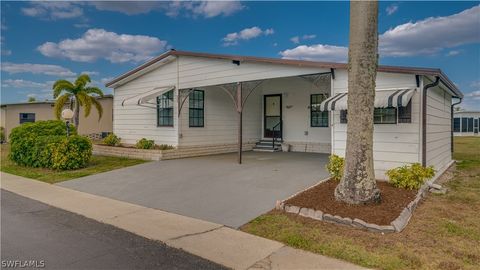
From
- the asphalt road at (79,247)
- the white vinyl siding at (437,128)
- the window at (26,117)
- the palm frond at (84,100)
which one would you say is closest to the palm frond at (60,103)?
the palm frond at (84,100)

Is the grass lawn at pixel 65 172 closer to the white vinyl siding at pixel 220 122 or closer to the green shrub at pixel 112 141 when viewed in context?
the green shrub at pixel 112 141

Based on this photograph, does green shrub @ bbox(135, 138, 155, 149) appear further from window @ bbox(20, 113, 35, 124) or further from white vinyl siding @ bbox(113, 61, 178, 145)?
window @ bbox(20, 113, 35, 124)

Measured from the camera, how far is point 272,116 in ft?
51.1

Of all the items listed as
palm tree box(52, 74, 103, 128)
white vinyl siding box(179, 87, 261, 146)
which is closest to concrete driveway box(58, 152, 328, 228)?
white vinyl siding box(179, 87, 261, 146)

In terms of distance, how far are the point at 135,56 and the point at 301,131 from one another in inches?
519

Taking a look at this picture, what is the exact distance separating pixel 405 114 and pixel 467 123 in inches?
1209

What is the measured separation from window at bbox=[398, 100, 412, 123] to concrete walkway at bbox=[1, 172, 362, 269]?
16.4ft

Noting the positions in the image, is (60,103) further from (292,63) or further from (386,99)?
(386,99)

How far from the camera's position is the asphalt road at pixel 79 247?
3.52 metres

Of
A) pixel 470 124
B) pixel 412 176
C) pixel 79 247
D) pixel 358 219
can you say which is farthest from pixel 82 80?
pixel 470 124

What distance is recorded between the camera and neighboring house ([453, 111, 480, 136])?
30594mm

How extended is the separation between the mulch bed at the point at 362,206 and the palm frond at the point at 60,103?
51.7ft

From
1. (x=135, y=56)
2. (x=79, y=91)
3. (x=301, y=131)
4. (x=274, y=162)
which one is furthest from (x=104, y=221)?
(x=135, y=56)

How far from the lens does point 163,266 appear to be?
11.3ft
